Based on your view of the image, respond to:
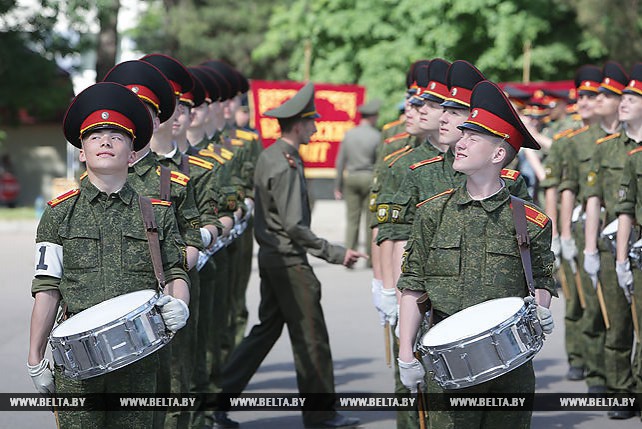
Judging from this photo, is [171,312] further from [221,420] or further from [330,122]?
[330,122]

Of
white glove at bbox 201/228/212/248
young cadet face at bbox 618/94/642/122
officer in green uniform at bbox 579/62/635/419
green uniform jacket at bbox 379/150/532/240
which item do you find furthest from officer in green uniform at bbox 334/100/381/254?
green uniform jacket at bbox 379/150/532/240

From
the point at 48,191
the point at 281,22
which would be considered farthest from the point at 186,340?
the point at 48,191

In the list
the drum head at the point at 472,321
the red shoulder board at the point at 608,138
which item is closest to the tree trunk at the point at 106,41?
the red shoulder board at the point at 608,138

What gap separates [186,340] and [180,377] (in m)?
0.22

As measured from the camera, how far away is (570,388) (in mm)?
10047

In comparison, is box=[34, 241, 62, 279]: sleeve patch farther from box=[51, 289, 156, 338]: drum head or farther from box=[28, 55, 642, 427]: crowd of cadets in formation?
box=[28, 55, 642, 427]: crowd of cadets in formation

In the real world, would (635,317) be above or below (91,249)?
below

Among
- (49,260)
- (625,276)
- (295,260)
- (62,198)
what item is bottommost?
(625,276)

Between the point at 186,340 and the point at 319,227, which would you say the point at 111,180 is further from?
the point at 319,227

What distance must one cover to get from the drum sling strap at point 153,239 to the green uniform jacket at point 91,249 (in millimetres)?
32

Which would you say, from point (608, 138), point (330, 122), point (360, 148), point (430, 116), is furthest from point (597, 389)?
point (330, 122)

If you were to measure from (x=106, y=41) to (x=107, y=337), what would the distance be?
933 inches

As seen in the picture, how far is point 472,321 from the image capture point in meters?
5.23

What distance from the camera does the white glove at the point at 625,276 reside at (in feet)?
28.1
